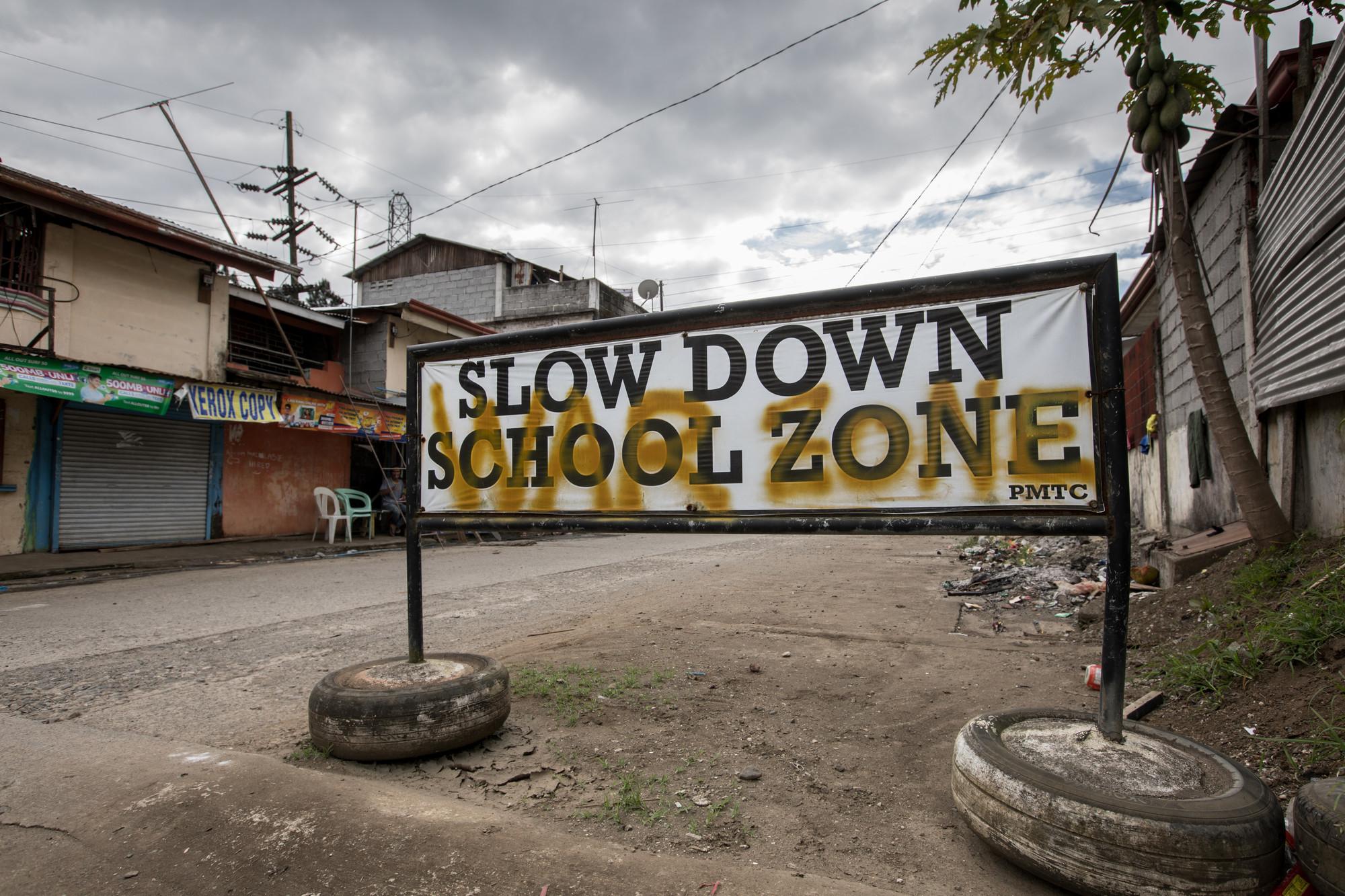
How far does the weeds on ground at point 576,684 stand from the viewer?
11.8 feet

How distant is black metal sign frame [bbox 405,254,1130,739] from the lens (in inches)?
93.0

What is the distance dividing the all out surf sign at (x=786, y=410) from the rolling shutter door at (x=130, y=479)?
11.8 meters

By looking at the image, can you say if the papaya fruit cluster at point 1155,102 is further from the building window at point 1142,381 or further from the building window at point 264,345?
the building window at point 264,345

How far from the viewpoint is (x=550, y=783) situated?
9.00 ft

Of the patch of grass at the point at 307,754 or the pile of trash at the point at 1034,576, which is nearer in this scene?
the patch of grass at the point at 307,754

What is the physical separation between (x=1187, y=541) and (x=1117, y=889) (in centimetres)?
606

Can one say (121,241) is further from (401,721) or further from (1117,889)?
(1117,889)

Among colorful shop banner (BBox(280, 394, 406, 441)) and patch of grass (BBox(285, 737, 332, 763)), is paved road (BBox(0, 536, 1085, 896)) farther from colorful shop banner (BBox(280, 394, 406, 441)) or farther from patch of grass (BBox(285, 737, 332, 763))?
colorful shop banner (BBox(280, 394, 406, 441))

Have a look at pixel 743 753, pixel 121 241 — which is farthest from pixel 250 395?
pixel 743 753

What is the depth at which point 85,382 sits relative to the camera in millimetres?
10328

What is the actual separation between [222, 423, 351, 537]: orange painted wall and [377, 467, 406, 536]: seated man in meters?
1.09

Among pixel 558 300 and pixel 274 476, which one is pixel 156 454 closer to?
pixel 274 476

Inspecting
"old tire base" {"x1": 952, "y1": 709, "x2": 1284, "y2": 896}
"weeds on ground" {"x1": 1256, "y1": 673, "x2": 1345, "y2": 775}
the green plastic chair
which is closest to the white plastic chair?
the green plastic chair

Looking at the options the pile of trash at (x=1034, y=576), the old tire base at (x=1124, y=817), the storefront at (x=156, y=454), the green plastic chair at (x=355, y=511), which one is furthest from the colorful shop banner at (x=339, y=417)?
the old tire base at (x=1124, y=817)
